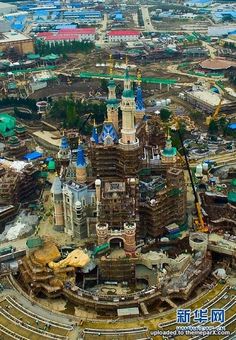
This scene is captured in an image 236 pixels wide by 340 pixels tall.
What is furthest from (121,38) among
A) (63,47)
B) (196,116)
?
(196,116)

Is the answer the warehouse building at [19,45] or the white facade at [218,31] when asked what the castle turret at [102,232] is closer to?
the warehouse building at [19,45]

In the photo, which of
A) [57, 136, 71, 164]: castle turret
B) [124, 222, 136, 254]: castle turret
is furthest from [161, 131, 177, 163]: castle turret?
[124, 222, 136, 254]: castle turret

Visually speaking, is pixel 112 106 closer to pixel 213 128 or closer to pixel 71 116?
pixel 71 116

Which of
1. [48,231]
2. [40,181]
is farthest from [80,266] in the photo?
[40,181]

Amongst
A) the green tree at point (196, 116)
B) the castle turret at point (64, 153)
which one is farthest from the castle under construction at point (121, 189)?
the green tree at point (196, 116)

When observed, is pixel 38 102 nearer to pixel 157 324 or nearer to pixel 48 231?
pixel 48 231
